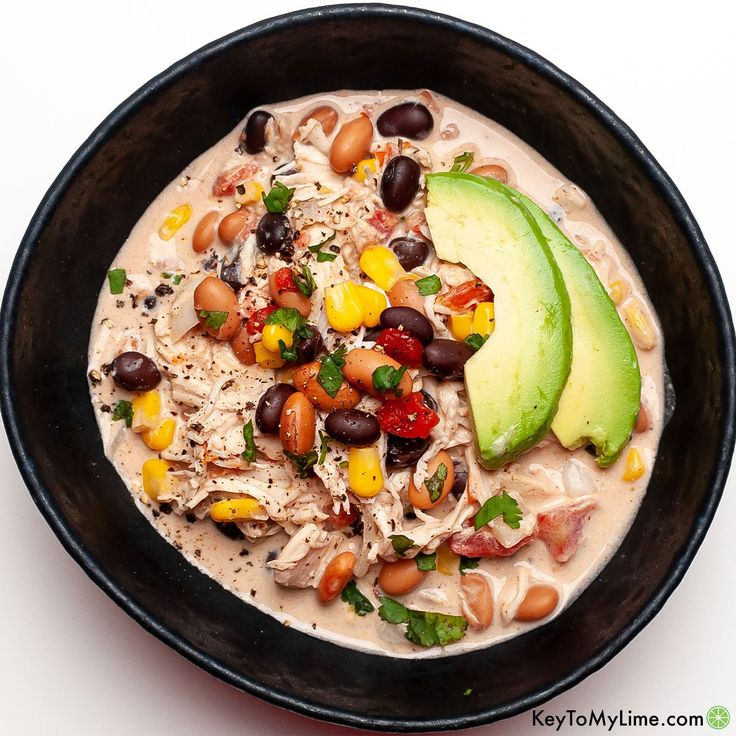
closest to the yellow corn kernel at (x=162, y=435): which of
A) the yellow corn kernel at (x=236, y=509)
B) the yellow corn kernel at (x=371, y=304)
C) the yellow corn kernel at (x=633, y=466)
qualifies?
the yellow corn kernel at (x=236, y=509)

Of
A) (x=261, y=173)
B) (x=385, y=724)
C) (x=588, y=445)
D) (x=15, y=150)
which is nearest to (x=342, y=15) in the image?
(x=261, y=173)

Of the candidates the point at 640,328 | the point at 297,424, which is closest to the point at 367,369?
the point at 297,424

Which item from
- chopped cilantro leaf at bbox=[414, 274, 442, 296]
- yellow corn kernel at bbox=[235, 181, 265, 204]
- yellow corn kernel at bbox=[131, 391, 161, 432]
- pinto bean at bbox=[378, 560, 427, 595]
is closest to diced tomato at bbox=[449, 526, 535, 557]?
pinto bean at bbox=[378, 560, 427, 595]

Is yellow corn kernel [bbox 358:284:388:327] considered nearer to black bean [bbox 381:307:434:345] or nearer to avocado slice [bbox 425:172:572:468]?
black bean [bbox 381:307:434:345]

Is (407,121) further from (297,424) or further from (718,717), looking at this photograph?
(718,717)

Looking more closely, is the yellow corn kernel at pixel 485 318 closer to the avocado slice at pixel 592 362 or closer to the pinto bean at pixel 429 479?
the avocado slice at pixel 592 362

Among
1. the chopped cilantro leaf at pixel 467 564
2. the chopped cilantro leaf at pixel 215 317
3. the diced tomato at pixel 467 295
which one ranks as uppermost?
the chopped cilantro leaf at pixel 215 317

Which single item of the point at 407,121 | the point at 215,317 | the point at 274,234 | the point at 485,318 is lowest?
the point at 485,318
